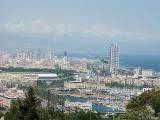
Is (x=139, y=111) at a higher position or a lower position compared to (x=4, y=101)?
higher

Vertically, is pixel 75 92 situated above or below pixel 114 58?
below

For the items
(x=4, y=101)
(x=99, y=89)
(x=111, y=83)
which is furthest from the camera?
(x=111, y=83)

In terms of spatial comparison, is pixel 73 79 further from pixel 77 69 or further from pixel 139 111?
pixel 139 111

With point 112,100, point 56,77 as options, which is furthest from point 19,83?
point 112,100

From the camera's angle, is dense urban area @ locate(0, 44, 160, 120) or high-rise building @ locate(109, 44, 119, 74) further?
high-rise building @ locate(109, 44, 119, 74)

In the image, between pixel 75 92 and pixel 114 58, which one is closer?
pixel 75 92

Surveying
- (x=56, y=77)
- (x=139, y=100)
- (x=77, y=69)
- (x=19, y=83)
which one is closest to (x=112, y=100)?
(x=19, y=83)

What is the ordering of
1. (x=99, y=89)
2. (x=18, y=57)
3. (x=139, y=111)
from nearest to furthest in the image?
(x=139, y=111)
(x=99, y=89)
(x=18, y=57)

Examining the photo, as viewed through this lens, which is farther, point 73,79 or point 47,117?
point 73,79

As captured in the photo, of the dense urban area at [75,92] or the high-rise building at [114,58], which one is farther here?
the high-rise building at [114,58]
